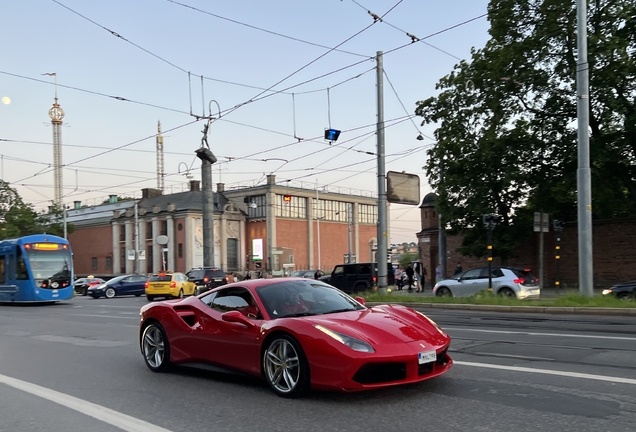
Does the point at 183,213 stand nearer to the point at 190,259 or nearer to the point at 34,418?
the point at 190,259

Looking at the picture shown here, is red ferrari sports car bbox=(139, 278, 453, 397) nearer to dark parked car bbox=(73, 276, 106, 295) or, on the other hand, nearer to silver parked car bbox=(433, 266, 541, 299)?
silver parked car bbox=(433, 266, 541, 299)

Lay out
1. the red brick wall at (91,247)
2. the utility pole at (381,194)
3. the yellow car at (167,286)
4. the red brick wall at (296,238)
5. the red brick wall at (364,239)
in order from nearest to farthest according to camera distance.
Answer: the utility pole at (381,194) → the yellow car at (167,286) → the red brick wall at (296,238) → the red brick wall at (91,247) → the red brick wall at (364,239)

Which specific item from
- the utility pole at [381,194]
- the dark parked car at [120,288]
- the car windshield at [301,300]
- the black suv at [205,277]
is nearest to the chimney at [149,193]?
the dark parked car at [120,288]

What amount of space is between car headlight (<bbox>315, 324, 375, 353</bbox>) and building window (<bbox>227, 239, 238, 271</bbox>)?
6726 cm

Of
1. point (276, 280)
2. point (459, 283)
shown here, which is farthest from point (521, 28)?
point (276, 280)

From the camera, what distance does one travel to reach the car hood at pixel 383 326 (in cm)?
627

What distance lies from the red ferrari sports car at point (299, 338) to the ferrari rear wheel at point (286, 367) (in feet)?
0.03

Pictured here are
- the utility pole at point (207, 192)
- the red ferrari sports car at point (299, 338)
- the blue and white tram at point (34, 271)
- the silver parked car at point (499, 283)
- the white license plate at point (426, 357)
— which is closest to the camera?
the red ferrari sports car at point (299, 338)

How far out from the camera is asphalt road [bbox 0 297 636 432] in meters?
5.40

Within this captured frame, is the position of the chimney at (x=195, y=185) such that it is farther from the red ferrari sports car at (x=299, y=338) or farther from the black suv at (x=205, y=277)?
the red ferrari sports car at (x=299, y=338)

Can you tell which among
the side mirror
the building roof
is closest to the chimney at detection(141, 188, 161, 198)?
the building roof

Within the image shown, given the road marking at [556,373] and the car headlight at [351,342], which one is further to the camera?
the road marking at [556,373]

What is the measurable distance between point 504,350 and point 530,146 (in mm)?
20564

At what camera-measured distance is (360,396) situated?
6.38 m
